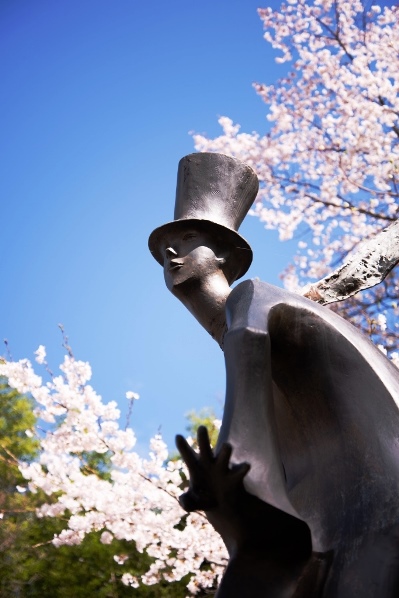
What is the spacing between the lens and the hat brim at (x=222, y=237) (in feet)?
7.67

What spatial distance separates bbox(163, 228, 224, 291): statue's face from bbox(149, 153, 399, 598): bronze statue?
0.33 ft

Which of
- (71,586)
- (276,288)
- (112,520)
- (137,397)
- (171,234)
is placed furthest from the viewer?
(71,586)

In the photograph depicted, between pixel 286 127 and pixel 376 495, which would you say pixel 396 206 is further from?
pixel 376 495

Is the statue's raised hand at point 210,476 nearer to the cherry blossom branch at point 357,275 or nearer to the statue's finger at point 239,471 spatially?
the statue's finger at point 239,471

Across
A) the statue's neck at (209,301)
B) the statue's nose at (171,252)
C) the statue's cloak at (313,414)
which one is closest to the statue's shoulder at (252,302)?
the statue's cloak at (313,414)

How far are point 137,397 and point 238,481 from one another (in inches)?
266

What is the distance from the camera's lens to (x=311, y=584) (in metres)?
1.60

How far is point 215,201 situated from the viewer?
2.41 m

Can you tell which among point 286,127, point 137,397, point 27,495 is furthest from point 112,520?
point 27,495

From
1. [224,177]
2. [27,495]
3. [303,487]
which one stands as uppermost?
[27,495]

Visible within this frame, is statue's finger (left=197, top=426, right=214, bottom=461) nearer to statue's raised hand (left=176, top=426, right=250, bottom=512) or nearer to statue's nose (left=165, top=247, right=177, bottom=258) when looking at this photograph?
statue's raised hand (left=176, top=426, right=250, bottom=512)

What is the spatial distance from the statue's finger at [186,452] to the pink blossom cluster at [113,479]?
573 centimetres

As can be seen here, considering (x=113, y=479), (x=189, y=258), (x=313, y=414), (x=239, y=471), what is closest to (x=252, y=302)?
(x=313, y=414)

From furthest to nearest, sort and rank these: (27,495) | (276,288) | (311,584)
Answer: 1. (27,495)
2. (276,288)
3. (311,584)
